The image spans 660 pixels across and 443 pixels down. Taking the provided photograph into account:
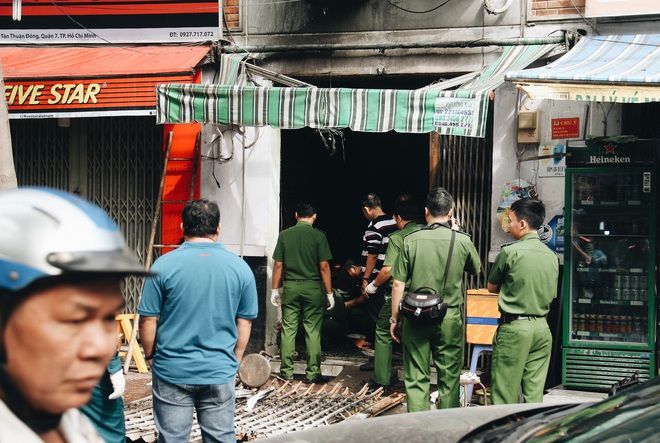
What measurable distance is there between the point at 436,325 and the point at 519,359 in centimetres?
65

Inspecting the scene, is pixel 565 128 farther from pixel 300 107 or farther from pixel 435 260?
pixel 435 260

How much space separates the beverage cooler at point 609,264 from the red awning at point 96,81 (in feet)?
13.9

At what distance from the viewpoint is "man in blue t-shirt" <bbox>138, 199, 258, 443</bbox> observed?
429cm

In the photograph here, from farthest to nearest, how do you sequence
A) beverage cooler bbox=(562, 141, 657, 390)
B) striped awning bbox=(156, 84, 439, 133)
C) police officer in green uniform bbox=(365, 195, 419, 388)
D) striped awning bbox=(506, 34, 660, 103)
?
police officer in green uniform bbox=(365, 195, 419, 388), striped awning bbox=(156, 84, 439, 133), beverage cooler bbox=(562, 141, 657, 390), striped awning bbox=(506, 34, 660, 103)

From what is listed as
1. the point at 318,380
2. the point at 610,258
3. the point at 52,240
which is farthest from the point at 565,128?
the point at 52,240

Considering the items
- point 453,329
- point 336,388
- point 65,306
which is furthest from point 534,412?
point 336,388

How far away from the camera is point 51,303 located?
1336 mm

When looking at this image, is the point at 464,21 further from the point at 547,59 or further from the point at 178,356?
the point at 178,356

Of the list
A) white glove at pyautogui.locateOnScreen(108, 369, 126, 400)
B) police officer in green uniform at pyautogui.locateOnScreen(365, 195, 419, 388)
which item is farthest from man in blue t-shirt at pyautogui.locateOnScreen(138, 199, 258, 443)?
police officer in green uniform at pyautogui.locateOnScreen(365, 195, 419, 388)

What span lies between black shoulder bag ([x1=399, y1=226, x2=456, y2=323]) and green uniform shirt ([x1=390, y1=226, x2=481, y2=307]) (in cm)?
10

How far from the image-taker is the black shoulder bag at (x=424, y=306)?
583cm

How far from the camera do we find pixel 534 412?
145 inches

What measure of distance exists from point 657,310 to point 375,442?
4671 millimetres

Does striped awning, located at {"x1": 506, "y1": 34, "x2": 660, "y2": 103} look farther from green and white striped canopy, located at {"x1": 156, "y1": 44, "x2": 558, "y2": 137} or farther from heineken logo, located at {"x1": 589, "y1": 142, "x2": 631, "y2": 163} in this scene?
heineken logo, located at {"x1": 589, "y1": 142, "x2": 631, "y2": 163}
